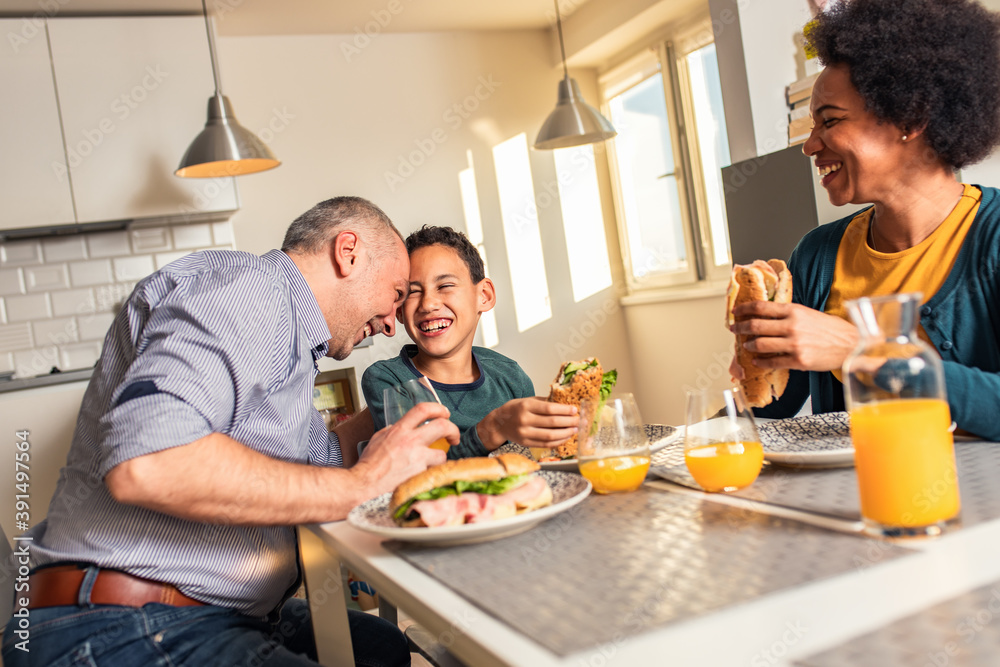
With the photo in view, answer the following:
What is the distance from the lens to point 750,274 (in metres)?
1.12

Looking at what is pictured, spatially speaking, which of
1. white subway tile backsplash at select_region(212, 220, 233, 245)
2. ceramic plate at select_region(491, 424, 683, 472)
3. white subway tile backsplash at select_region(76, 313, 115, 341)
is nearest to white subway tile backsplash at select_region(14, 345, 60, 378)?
white subway tile backsplash at select_region(76, 313, 115, 341)

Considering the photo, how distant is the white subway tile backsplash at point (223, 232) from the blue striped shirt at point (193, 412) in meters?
2.93

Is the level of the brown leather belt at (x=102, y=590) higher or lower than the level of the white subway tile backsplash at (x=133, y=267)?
lower

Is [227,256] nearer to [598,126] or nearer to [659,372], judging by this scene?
[598,126]

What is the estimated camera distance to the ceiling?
143 inches

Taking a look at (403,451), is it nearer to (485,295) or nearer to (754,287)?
(754,287)

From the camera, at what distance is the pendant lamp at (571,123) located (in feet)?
11.7

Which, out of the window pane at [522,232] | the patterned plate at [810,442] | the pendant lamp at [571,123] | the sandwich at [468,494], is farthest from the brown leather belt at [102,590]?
the window pane at [522,232]

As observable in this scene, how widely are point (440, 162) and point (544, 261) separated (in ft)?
2.82

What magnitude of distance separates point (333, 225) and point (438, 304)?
45 cm

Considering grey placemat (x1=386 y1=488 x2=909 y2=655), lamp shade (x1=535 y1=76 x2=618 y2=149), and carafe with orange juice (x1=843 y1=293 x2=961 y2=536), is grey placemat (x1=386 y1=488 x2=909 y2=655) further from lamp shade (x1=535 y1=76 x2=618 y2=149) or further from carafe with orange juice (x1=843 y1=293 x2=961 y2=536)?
lamp shade (x1=535 y1=76 x2=618 y2=149)

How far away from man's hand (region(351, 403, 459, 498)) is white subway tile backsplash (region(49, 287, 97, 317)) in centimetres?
332

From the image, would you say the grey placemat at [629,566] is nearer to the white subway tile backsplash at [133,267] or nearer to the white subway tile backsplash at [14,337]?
the white subway tile backsplash at [133,267]

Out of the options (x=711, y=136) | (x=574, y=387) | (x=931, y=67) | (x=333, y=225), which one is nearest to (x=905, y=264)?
(x=931, y=67)
